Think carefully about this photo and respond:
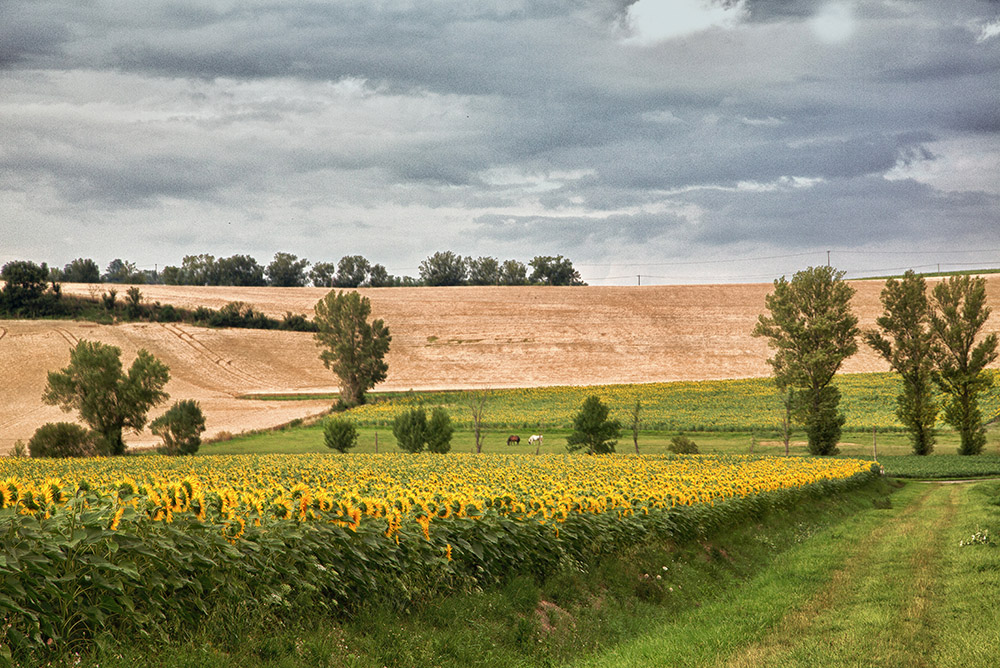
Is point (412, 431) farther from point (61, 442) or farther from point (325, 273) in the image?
point (325, 273)

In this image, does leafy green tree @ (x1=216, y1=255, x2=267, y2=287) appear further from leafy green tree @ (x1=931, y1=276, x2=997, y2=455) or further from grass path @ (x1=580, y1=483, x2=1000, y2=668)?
grass path @ (x1=580, y1=483, x2=1000, y2=668)

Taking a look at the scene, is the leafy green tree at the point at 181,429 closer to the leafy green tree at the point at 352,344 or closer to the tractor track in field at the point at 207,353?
the leafy green tree at the point at 352,344

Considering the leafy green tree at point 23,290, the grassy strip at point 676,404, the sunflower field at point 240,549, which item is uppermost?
Result: the leafy green tree at point 23,290

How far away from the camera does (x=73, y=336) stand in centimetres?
10381

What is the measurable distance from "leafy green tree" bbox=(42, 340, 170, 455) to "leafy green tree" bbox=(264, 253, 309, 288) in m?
122

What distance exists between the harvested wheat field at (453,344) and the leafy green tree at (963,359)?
42429 millimetres

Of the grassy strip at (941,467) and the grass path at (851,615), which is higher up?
the grass path at (851,615)

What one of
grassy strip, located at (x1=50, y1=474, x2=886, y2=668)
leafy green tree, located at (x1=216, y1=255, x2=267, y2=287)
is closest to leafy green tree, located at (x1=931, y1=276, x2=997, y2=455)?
grassy strip, located at (x1=50, y1=474, x2=886, y2=668)

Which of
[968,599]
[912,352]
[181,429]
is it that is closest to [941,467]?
[912,352]

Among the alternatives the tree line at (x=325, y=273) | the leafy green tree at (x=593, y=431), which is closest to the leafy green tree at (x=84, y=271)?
the tree line at (x=325, y=273)

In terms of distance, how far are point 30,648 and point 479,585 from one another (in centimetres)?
518

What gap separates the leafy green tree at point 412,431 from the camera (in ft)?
171

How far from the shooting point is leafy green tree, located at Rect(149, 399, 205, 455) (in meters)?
52.4

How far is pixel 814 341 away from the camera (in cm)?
6209
